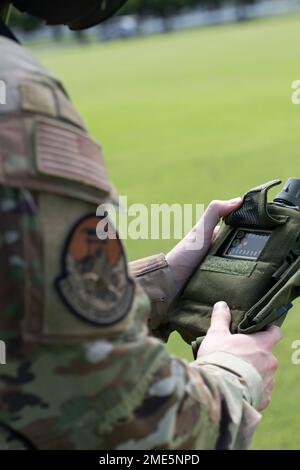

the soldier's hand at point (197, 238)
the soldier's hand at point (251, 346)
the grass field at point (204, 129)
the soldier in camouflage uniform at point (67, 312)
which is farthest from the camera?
the grass field at point (204, 129)

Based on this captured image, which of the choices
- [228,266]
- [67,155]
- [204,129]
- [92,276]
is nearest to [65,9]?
[67,155]

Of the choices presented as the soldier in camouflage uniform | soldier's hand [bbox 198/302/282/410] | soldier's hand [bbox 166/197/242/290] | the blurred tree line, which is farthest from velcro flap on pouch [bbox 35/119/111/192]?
the blurred tree line

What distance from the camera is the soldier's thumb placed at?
161cm

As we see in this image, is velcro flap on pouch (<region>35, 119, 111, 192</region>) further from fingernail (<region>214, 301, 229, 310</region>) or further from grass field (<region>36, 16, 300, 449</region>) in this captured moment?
grass field (<region>36, 16, 300, 449</region>)

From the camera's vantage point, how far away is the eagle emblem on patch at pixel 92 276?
118 centimetres

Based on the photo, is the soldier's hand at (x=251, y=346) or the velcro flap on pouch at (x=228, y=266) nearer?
the soldier's hand at (x=251, y=346)

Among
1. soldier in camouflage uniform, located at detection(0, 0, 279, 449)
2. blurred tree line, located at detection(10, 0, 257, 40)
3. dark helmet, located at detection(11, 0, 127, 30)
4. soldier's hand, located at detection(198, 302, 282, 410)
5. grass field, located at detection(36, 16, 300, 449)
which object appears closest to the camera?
soldier in camouflage uniform, located at detection(0, 0, 279, 449)

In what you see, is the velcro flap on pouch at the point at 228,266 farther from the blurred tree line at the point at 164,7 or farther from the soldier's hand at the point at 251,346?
the blurred tree line at the point at 164,7

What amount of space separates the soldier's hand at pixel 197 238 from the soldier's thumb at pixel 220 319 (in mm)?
214

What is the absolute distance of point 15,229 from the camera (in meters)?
1.16

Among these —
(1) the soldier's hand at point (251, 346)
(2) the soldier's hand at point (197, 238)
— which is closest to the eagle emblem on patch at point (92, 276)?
(1) the soldier's hand at point (251, 346)

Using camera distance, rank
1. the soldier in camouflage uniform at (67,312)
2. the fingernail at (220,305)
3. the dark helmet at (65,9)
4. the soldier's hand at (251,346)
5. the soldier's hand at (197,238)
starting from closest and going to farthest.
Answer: the soldier in camouflage uniform at (67,312) < the dark helmet at (65,9) < the soldier's hand at (251,346) < the fingernail at (220,305) < the soldier's hand at (197,238)

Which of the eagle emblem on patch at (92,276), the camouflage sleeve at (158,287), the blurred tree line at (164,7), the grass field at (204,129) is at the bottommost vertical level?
the blurred tree line at (164,7)

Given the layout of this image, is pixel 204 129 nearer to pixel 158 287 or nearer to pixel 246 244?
pixel 158 287
